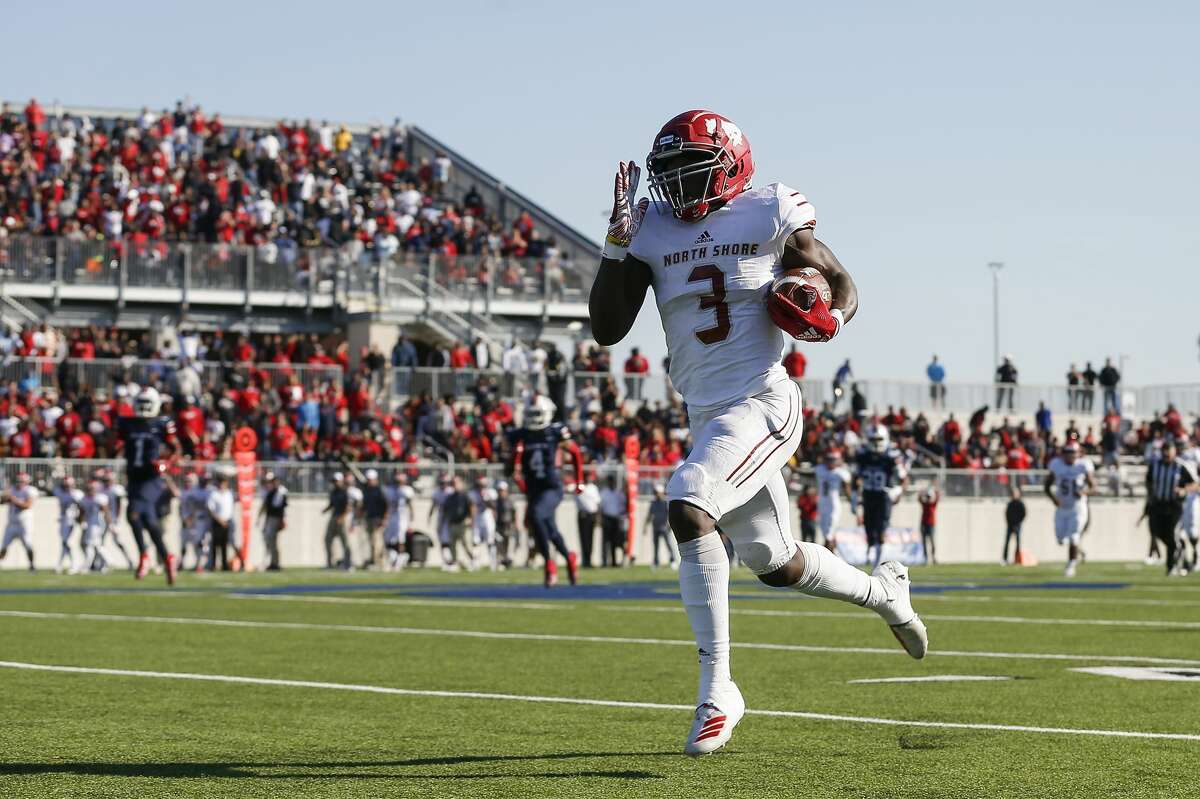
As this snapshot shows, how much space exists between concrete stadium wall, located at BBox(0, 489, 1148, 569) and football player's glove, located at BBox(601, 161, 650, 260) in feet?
78.1

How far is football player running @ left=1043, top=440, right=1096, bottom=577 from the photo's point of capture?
25.1m

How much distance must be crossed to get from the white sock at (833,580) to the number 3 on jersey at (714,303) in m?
0.77

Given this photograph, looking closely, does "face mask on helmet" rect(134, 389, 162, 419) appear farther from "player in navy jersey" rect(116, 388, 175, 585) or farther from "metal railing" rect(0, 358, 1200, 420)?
"metal railing" rect(0, 358, 1200, 420)

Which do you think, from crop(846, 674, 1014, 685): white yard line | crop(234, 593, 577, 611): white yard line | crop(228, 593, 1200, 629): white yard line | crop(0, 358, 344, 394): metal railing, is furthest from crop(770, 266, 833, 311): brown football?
crop(0, 358, 344, 394): metal railing

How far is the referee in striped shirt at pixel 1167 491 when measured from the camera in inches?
955

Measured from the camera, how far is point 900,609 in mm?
6863

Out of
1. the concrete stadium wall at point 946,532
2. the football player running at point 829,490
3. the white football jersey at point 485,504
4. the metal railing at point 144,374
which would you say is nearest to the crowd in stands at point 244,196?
the metal railing at point 144,374

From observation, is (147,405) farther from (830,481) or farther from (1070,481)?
(1070,481)

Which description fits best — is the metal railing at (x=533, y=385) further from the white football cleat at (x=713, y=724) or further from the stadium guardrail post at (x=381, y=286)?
the white football cleat at (x=713, y=724)

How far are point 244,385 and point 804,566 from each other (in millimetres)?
27035

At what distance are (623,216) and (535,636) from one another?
607cm

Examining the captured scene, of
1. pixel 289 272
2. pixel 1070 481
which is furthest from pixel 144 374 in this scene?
pixel 1070 481

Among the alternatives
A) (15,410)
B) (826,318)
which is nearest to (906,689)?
(826,318)

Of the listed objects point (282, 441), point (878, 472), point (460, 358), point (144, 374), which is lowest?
point (878, 472)
